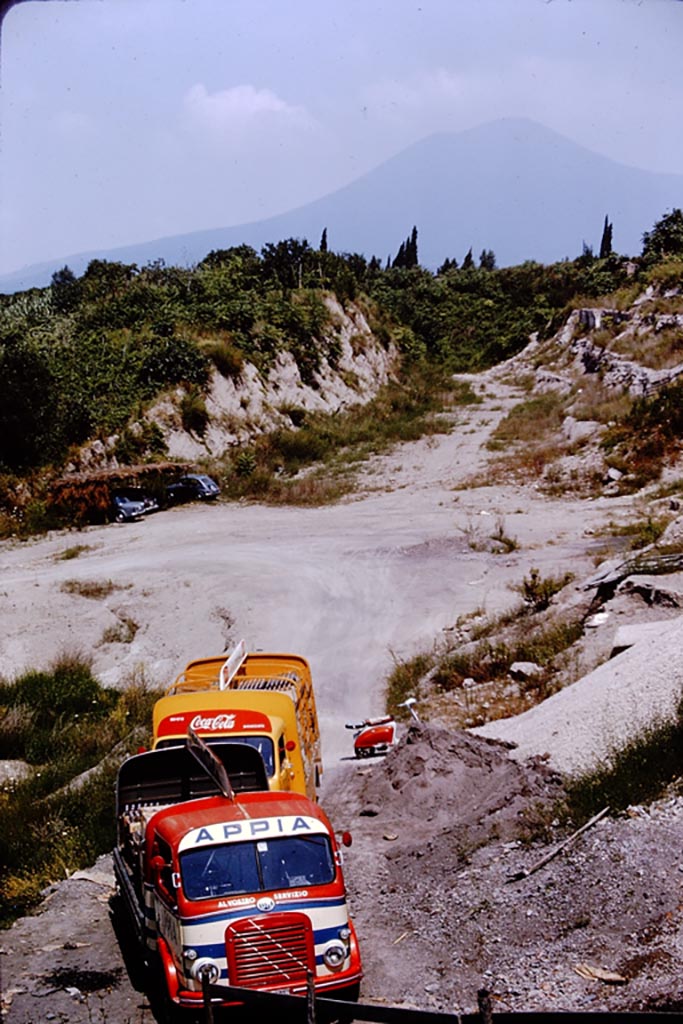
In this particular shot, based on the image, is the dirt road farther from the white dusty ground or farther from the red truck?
the red truck

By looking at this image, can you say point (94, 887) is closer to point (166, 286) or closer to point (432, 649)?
point (432, 649)

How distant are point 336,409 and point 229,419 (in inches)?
354

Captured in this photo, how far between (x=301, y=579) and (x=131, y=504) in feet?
18.4

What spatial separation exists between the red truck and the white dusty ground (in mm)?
9723

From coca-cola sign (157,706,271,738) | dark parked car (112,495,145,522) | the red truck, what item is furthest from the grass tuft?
dark parked car (112,495,145,522)

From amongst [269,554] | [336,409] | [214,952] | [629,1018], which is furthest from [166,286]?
[629,1018]

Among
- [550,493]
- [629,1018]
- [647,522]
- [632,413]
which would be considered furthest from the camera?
[632,413]

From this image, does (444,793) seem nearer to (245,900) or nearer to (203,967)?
(245,900)

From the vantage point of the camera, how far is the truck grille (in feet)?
26.1

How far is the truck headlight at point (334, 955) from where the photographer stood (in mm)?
8133

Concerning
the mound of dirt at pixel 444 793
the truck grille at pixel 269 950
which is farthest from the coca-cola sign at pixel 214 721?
the truck grille at pixel 269 950

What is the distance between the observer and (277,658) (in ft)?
54.5

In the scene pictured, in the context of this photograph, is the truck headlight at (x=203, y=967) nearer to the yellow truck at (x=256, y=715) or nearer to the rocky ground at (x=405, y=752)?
the rocky ground at (x=405, y=752)

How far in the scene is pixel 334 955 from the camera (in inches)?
322
